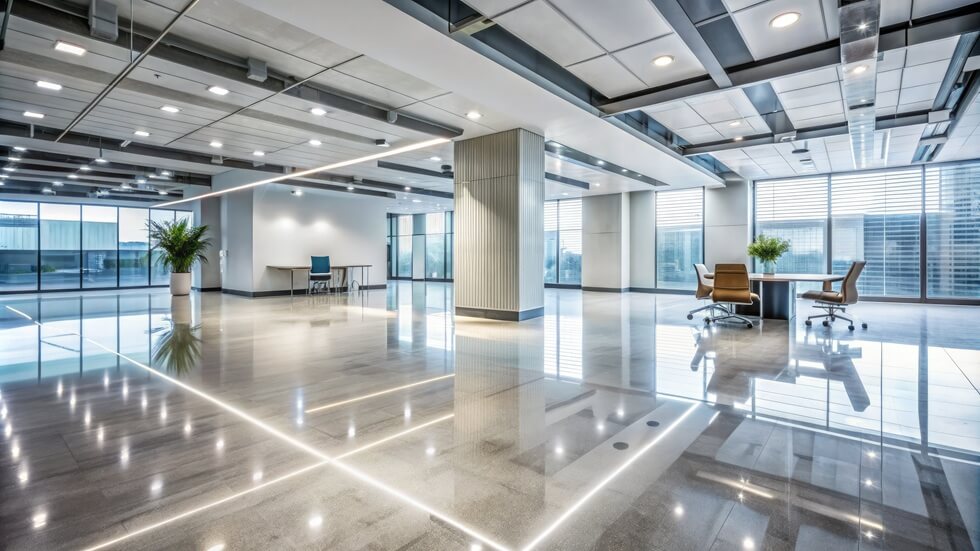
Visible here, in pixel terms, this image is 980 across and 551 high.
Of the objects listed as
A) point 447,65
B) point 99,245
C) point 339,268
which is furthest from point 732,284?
point 99,245

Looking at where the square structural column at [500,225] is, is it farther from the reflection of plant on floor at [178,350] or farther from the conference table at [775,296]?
the reflection of plant on floor at [178,350]

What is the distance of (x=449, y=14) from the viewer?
4.78m

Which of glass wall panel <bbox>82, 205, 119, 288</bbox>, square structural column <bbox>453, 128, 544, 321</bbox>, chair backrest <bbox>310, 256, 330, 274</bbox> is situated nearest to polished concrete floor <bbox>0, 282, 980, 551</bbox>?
square structural column <bbox>453, 128, 544, 321</bbox>

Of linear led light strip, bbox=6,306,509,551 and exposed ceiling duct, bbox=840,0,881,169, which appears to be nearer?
linear led light strip, bbox=6,306,509,551

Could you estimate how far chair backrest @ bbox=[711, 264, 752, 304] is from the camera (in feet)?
25.1

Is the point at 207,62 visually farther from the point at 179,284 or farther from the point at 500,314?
the point at 179,284

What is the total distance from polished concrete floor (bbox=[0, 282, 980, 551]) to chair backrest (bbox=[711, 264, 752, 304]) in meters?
1.74

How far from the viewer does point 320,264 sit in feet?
48.3

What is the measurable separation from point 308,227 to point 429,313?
7319 mm

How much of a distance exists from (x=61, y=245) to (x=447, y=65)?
2043 centimetres

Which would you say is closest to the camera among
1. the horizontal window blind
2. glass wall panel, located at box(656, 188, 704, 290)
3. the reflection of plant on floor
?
the reflection of plant on floor

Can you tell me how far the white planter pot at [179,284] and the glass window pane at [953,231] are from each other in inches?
782

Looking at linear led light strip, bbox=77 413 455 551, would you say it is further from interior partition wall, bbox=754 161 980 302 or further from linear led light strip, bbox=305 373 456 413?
interior partition wall, bbox=754 161 980 302

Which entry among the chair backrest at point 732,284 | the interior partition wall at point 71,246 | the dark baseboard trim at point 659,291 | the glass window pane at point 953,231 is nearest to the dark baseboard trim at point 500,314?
the chair backrest at point 732,284
